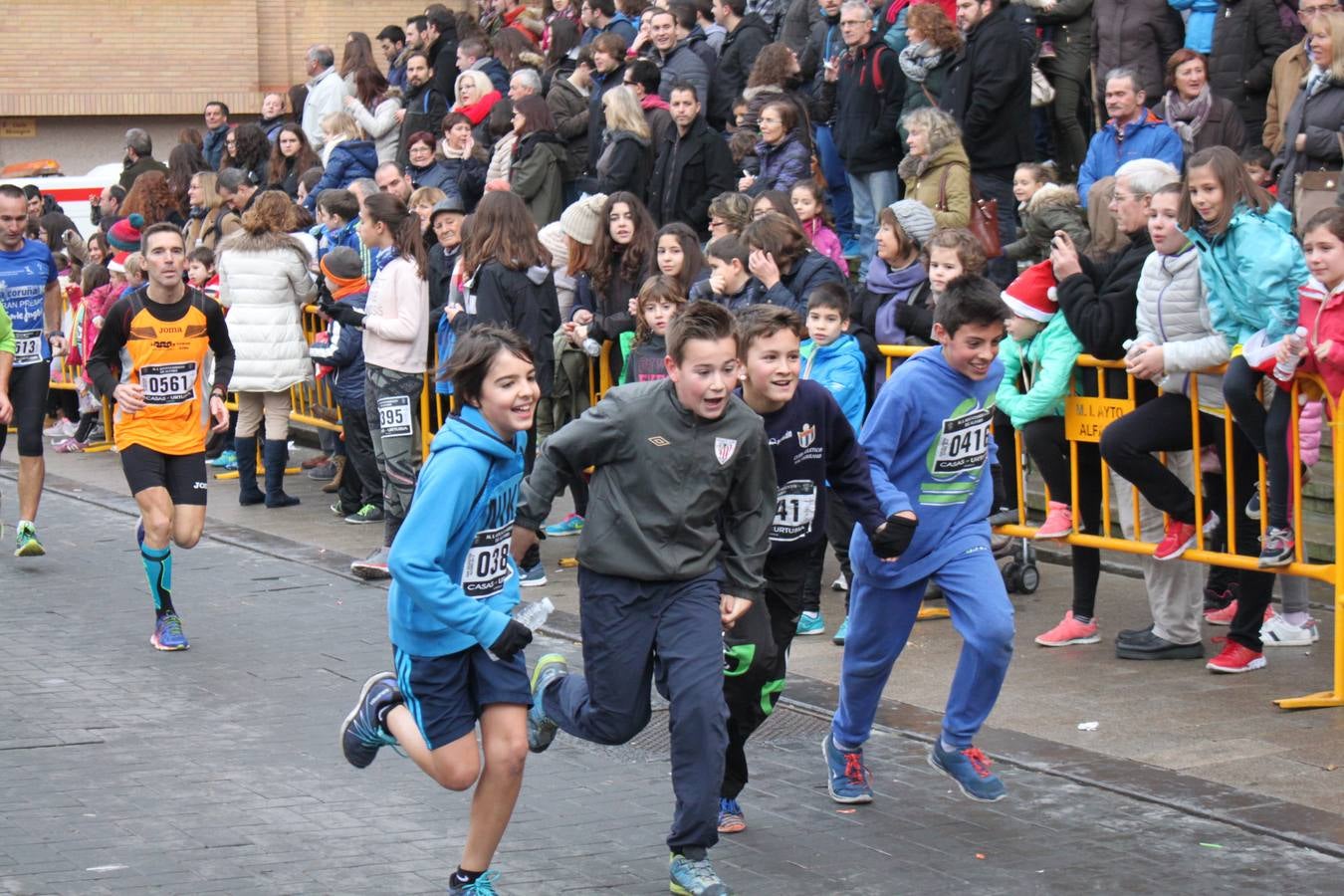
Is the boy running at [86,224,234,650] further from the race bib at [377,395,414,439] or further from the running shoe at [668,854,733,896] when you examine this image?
the running shoe at [668,854,733,896]

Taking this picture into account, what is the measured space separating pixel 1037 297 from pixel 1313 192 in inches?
87.1

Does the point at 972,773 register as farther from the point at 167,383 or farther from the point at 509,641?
the point at 167,383

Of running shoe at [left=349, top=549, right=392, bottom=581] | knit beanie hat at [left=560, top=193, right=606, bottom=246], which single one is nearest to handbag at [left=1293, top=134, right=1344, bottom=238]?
knit beanie hat at [left=560, top=193, right=606, bottom=246]

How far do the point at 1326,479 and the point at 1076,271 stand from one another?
2.07 m

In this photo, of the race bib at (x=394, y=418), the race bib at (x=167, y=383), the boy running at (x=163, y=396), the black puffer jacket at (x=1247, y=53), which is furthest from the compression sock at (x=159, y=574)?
the black puffer jacket at (x=1247, y=53)

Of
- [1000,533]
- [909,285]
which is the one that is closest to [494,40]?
[909,285]

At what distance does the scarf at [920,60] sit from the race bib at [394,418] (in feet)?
13.4

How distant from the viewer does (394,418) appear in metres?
11.1

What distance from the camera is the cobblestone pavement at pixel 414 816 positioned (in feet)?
18.6

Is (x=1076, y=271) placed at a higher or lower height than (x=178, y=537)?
higher

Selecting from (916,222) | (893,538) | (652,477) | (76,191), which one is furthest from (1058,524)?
(76,191)

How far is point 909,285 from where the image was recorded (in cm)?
972

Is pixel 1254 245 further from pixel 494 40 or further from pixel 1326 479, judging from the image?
pixel 494 40

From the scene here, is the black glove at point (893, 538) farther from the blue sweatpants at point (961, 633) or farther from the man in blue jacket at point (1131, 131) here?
the man in blue jacket at point (1131, 131)
